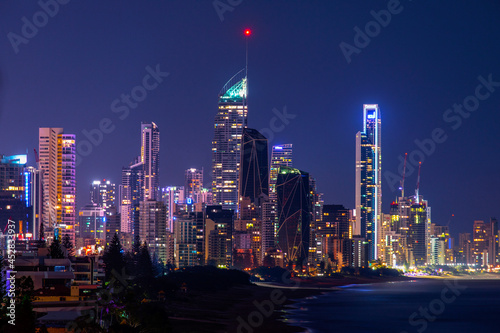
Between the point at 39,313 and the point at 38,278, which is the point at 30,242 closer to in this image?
the point at 38,278

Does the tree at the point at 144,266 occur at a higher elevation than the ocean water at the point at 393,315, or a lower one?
higher

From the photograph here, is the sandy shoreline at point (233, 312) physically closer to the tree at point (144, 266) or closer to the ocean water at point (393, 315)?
the ocean water at point (393, 315)

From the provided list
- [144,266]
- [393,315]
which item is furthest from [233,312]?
[393,315]

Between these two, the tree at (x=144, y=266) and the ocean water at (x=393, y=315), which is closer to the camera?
the ocean water at (x=393, y=315)

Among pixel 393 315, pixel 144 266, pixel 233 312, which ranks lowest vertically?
pixel 393 315

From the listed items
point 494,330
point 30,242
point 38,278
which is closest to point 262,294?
point 30,242

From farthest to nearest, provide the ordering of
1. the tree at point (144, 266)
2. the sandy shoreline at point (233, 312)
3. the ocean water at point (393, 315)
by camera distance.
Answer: the tree at point (144, 266) → the ocean water at point (393, 315) → the sandy shoreline at point (233, 312)

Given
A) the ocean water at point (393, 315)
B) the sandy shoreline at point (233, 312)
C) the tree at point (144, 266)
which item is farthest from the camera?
the tree at point (144, 266)

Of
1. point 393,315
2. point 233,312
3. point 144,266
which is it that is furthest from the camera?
point 144,266

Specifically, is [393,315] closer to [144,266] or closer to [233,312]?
[233,312]

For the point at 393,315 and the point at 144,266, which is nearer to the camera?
the point at 393,315

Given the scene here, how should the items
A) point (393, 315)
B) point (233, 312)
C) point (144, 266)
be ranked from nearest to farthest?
1. point (233, 312)
2. point (393, 315)
3. point (144, 266)

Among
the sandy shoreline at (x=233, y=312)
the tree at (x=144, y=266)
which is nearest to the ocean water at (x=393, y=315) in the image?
the sandy shoreline at (x=233, y=312)
